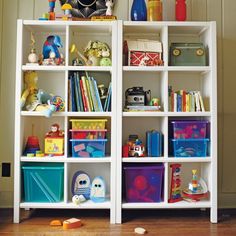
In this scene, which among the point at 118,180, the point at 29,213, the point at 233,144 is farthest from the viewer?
the point at 233,144

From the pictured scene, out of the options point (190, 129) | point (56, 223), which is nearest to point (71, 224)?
point (56, 223)

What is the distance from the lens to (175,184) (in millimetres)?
2148

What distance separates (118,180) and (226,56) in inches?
49.6

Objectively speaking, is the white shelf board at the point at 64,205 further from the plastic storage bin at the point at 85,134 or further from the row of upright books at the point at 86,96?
the row of upright books at the point at 86,96

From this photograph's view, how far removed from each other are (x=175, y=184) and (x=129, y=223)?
413 mm

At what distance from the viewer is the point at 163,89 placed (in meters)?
2.12

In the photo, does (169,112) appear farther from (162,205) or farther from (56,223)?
(56,223)

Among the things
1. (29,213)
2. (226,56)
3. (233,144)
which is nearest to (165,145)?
(233,144)

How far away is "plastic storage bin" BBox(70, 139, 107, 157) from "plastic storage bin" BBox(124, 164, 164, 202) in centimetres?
24

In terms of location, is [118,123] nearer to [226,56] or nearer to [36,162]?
[36,162]

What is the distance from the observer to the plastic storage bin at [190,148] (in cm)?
209

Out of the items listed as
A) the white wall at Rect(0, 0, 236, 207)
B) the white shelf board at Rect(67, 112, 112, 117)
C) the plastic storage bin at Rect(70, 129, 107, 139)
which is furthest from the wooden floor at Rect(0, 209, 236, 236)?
the white shelf board at Rect(67, 112, 112, 117)

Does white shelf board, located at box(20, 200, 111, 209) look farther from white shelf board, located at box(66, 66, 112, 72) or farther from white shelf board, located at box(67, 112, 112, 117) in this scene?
white shelf board, located at box(66, 66, 112, 72)

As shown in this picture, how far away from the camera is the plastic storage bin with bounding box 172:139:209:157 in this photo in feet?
6.86
